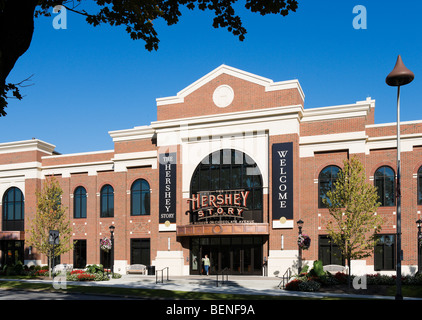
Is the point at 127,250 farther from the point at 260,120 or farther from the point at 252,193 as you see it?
the point at 260,120

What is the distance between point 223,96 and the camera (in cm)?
3381

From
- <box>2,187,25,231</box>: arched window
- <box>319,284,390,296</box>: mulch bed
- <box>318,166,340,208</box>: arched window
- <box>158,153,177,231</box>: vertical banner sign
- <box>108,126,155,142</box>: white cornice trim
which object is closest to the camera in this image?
<box>319,284,390,296</box>: mulch bed

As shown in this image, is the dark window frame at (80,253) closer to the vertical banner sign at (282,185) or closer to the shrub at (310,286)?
the vertical banner sign at (282,185)

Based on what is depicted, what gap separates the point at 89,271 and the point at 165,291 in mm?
10473

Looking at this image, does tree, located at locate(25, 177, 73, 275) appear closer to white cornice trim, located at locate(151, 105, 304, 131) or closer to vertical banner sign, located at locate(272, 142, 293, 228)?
white cornice trim, located at locate(151, 105, 304, 131)

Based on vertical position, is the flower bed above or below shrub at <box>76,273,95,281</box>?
above

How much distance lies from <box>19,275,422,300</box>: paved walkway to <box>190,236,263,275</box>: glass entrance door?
4.50ft

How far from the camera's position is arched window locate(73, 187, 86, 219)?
4025 cm

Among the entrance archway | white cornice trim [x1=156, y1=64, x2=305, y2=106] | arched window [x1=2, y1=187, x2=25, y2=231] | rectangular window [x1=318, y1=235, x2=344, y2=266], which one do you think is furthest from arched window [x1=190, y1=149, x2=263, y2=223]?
arched window [x1=2, y1=187, x2=25, y2=231]

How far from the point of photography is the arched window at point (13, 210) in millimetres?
41625

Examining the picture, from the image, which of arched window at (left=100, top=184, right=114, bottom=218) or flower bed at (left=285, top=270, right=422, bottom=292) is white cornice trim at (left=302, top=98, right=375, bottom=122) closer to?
flower bed at (left=285, top=270, right=422, bottom=292)

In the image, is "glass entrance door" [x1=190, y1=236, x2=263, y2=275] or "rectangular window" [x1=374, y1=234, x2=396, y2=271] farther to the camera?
"glass entrance door" [x1=190, y1=236, x2=263, y2=275]

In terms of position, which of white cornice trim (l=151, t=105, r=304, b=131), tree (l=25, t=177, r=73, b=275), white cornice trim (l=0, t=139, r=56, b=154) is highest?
white cornice trim (l=151, t=105, r=304, b=131)

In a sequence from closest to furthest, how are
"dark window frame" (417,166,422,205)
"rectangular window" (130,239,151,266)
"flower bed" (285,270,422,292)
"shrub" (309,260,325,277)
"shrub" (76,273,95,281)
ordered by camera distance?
"flower bed" (285,270,422,292) < "shrub" (309,260,325,277) < "dark window frame" (417,166,422,205) < "shrub" (76,273,95,281) < "rectangular window" (130,239,151,266)
